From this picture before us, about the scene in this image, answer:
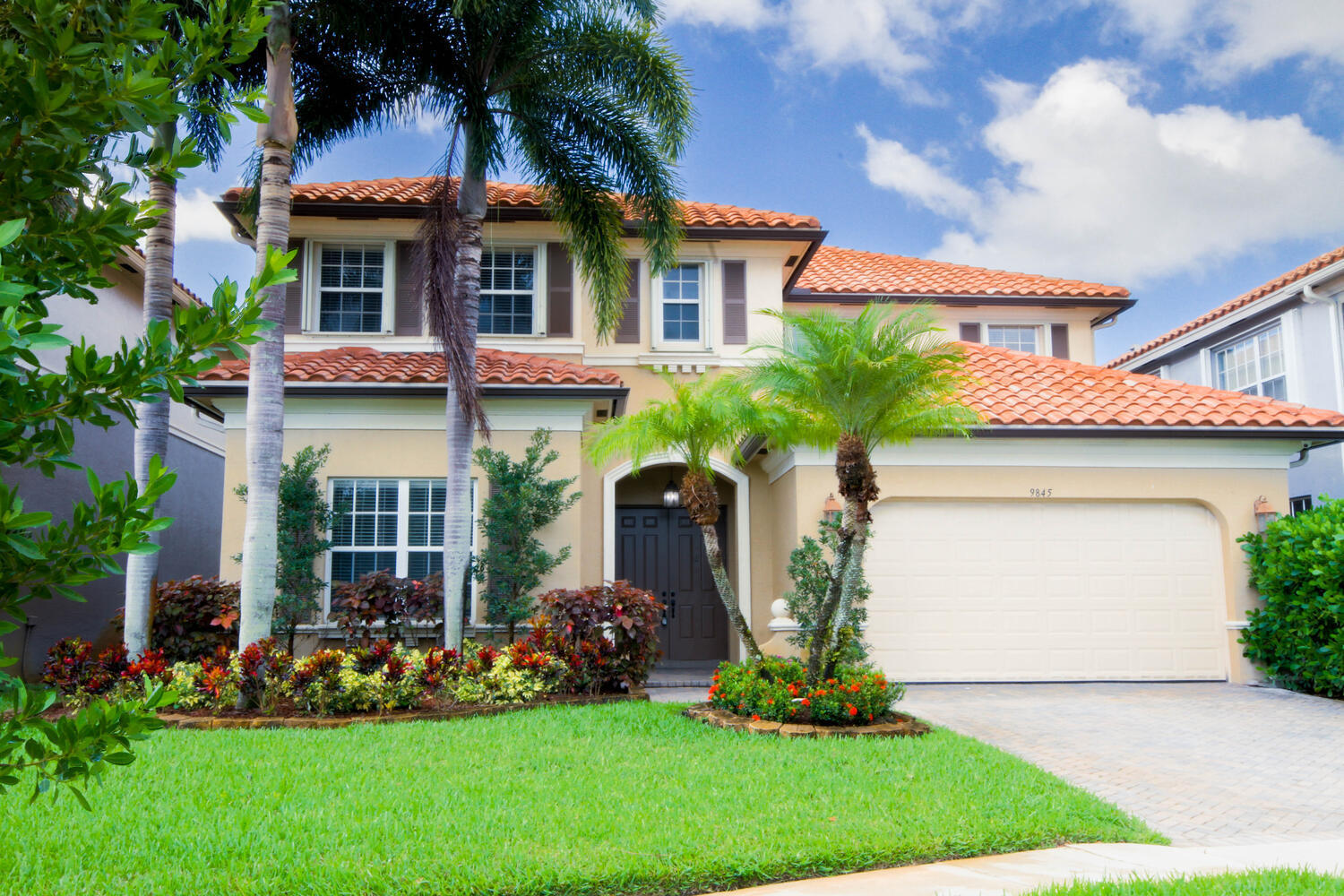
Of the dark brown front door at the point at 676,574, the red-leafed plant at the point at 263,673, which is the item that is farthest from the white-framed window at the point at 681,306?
the red-leafed plant at the point at 263,673

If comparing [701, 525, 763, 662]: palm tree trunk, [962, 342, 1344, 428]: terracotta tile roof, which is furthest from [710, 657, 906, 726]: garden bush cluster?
[962, 342, 1344, 428]: terracotta tile roof

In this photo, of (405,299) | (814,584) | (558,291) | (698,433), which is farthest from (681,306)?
(698,433)

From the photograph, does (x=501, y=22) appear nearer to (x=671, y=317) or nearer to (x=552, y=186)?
(x=552, y=186)

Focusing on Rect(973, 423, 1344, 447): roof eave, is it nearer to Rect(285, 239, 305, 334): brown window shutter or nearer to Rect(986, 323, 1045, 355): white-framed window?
Rect(986, 323, 1045, 355): white-framed window

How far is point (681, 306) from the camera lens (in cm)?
1547

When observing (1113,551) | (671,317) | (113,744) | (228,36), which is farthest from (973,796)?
(671,317)

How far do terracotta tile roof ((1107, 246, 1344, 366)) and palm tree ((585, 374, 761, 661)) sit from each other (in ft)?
40.7

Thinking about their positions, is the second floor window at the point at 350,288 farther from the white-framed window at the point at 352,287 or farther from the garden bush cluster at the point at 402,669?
the garden bush cluster at the point at 402,669

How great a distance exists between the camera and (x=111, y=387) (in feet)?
7.37

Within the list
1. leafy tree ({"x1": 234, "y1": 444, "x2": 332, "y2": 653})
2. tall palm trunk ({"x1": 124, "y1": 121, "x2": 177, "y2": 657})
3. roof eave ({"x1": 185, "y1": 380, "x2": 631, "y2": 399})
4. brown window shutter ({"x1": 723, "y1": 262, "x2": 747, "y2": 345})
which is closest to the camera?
tall palm trunk ({"x1": 124, "y1": 121, "x2": 177, "y2": 657})

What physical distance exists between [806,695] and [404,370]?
7078mm

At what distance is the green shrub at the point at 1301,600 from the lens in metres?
10.9

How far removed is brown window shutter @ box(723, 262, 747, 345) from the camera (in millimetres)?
15273

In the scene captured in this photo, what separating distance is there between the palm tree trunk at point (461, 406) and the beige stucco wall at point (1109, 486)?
460 centimetres
